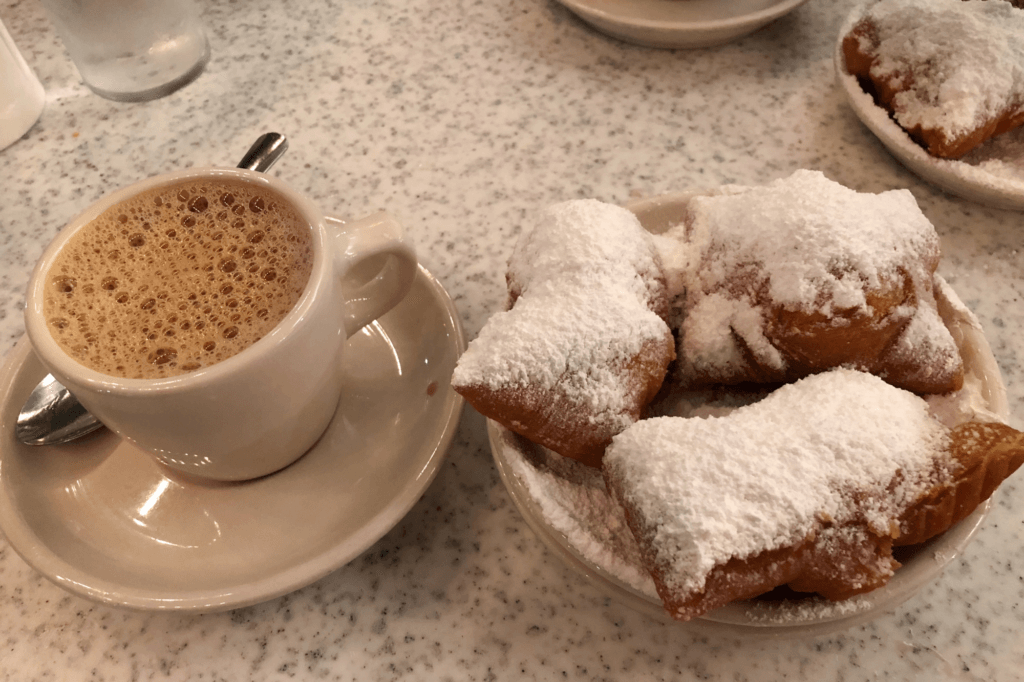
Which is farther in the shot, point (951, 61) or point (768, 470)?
point (951, 61)

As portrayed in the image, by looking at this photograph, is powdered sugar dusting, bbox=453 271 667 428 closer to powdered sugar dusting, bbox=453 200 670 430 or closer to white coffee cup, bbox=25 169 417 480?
powdered sugar dusting, bbox=453 200 670 430

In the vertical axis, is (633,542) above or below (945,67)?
below

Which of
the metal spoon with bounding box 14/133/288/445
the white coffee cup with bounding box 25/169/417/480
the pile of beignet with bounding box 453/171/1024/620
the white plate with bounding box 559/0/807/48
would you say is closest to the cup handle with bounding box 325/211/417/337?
the white coffee cup with bounding box 25/169/417/480

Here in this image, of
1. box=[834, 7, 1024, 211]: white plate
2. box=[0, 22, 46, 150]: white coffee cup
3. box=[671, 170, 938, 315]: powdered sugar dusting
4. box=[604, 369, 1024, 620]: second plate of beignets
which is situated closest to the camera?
box=[604, 369, 1024, 620]: second plate of beignets

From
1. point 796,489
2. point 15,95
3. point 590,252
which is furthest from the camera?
point 15,95

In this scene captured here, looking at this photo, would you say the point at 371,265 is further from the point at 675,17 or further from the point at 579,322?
the point at 675,17

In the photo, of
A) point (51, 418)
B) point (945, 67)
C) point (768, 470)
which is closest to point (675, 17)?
point (945, 67)
